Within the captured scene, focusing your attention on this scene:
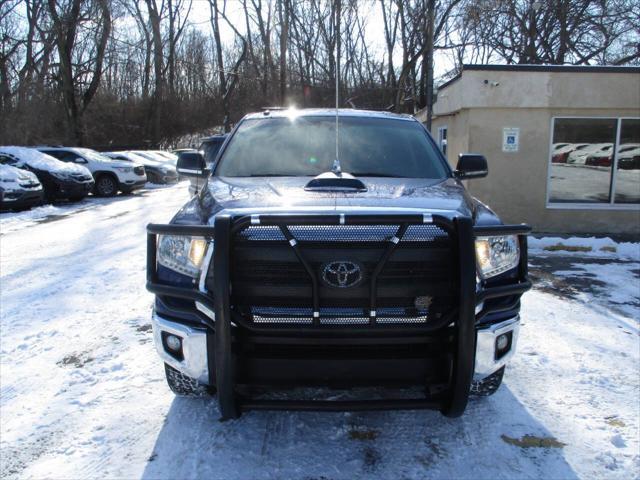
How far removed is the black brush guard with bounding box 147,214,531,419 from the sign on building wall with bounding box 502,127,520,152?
867 cm

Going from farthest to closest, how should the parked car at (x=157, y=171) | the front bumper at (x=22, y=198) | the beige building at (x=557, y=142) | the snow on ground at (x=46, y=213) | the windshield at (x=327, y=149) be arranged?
the parked car at (x=157, y=171)
the front bumper at (x=22, y=198)
the snow on ground at (x=46, y=213)
the beige building at (x=557, y=142)
the windshield at (x=327, y=149)

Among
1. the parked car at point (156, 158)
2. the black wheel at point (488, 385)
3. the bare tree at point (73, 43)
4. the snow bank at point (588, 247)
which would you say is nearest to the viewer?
the black wheel at point (488, 385)

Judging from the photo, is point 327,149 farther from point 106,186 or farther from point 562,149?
point 106,186

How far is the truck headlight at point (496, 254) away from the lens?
2.78m

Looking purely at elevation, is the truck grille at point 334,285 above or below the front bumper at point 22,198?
above

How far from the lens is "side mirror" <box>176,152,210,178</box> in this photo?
426 centimetres

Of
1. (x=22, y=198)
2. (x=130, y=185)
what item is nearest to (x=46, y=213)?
(x=22, y=198)

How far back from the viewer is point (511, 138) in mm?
10516

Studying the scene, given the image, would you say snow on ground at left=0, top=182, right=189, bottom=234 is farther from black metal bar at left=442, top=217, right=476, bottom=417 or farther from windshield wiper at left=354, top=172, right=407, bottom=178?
black metal bar at left=442, top=217, right=476, bottom=417

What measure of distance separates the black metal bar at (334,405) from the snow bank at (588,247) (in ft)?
23.0

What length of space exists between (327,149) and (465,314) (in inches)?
78.4

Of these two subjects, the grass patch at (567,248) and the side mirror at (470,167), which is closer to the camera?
the side mirror at (470,167)

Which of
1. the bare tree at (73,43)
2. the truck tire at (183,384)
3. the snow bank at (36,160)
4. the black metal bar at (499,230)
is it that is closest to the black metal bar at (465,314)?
the black metal bar at (499,230)

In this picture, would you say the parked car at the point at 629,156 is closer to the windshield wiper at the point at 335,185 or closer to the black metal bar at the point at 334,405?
the windshield wiper at the point at 335,185
